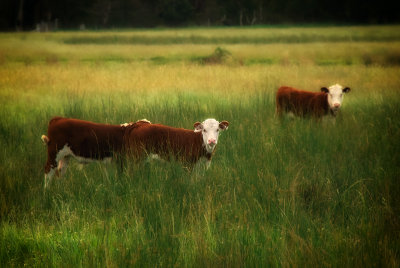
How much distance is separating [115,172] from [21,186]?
3.97ft

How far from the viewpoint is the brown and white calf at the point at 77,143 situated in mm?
6148

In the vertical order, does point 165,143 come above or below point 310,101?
below

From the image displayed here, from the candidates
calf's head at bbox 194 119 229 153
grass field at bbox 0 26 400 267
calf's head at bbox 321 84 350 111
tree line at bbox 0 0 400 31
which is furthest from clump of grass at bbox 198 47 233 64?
tree line at bbox 0 0 400 31

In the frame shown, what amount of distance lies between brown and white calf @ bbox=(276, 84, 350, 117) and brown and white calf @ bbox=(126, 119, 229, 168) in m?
3.94

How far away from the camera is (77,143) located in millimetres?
6176

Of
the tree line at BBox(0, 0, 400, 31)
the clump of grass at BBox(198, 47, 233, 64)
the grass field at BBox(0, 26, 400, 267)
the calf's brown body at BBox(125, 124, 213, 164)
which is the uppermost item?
the tree line at BBox(0, 0, 400, 31)

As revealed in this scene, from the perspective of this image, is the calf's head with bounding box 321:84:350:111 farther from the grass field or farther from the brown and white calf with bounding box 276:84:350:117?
the grass field

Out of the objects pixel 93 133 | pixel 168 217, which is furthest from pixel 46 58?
pixel 168 217

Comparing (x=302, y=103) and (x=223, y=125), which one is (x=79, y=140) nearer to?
(x=223, y=125)

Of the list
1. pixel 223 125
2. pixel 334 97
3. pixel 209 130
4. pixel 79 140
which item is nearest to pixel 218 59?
pixel 334 97

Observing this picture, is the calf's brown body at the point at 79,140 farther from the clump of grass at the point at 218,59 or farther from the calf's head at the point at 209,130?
the clump of grass at the point at 218,59

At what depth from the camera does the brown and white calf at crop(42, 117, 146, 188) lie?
6148 millimetres

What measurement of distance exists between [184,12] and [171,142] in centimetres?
6508

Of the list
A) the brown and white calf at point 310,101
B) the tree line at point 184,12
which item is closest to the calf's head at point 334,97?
the brown and white calf at point 310,101
